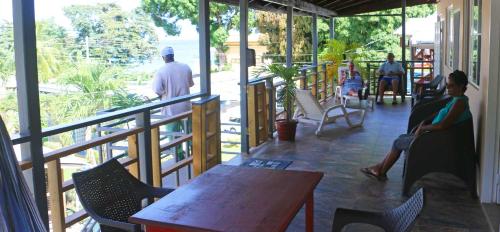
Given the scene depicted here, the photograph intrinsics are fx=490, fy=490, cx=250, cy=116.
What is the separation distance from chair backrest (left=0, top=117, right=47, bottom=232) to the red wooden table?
1.43ft

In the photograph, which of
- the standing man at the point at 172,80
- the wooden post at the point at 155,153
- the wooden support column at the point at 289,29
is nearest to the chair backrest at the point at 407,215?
the wooden post at the point at 155,153

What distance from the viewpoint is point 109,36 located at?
14.3m

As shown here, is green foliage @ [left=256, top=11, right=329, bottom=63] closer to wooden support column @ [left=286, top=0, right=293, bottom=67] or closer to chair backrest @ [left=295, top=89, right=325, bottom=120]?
wooden support column @ [left=286, top=0, right=293, bottom=67]

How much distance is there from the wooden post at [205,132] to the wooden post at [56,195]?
1.93 m

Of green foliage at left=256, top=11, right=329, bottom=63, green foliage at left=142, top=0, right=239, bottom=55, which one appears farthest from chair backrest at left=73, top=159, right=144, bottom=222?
green foliage at left=256, top=11, right=329, bottom=63

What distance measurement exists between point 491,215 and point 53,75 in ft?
31.9

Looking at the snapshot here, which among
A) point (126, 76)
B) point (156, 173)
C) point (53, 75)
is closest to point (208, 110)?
point (156, 173)

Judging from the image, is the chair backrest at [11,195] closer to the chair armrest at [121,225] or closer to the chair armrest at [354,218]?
the chair armrest at [121,225]

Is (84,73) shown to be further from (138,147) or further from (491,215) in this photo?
(491,215)

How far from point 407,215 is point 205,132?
312cm

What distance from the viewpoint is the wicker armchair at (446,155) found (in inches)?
163

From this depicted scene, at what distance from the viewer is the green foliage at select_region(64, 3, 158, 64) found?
13.7 meters

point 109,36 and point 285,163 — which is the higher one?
point 109,36

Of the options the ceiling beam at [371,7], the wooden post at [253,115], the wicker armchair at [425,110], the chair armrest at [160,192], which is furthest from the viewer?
the ceiling beam at [371,7]
